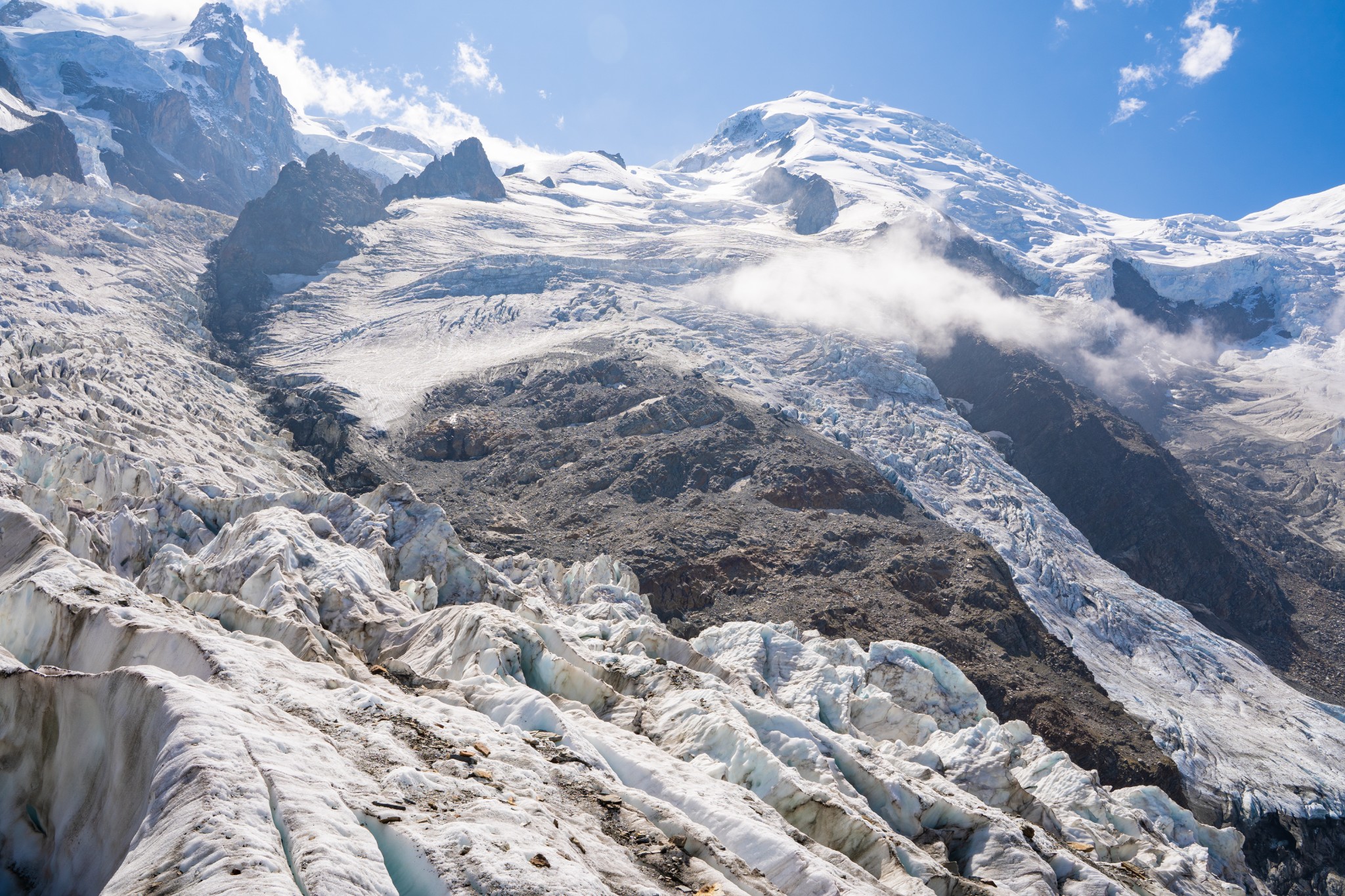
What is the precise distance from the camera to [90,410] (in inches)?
2271

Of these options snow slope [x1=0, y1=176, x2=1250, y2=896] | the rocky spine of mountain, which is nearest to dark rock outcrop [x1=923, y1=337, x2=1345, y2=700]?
snow slope [x1=0, y1=176, x2=1250, y2=896]

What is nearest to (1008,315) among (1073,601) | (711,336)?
(711,336)

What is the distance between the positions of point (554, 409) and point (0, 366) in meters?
57.5

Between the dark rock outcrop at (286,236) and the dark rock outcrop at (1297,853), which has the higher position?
the dark rock outcrop at (286,236)

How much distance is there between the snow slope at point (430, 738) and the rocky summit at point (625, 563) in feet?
0.34

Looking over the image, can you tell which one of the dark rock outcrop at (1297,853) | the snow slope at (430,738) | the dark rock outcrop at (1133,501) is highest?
the dark rock outcrop at (1133,501)

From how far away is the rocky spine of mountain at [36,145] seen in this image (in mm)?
155125

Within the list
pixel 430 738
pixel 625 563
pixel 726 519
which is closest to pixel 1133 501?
pixel 726 519

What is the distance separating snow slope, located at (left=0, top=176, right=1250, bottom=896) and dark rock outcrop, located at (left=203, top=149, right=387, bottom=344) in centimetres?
9522

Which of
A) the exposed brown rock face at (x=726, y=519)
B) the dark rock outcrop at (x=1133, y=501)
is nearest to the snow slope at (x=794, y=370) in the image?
the exposed brown rock face at (x=726, y=519)

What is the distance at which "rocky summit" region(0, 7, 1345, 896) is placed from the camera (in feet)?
42.5

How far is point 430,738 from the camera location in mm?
15500

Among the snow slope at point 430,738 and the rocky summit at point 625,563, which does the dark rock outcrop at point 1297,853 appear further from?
the snow slope at point 430,738

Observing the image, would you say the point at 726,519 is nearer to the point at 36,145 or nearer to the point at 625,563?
the point at 625,563
